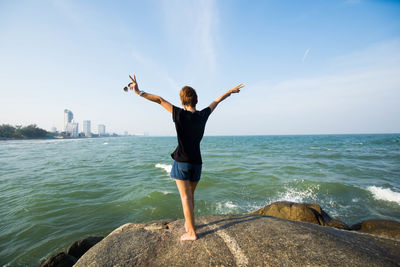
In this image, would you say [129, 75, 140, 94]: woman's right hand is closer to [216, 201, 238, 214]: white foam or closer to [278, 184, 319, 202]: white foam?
[216, 201, 238, 214]: white foam

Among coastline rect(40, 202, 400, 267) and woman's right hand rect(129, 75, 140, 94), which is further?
woman's right hand rect(129, 75, 140, 94)

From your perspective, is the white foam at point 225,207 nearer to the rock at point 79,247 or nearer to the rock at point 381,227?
the rock at point 381,227

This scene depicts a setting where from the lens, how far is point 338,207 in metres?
7.57

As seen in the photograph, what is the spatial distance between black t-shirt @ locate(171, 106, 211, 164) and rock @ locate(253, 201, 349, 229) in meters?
4.40

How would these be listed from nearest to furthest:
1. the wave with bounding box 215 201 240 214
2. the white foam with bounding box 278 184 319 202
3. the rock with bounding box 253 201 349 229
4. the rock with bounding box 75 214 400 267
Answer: the rock with bounding box 75 214 400 267
the rock with bounding box 253 201 349 229
the wave with bounding box 215 201 240 214
the white foam with bounding box 278 184 319 202

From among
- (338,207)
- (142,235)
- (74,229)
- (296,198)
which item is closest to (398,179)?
(338,207)

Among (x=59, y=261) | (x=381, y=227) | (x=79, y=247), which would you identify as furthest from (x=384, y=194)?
(x=59, y=261)

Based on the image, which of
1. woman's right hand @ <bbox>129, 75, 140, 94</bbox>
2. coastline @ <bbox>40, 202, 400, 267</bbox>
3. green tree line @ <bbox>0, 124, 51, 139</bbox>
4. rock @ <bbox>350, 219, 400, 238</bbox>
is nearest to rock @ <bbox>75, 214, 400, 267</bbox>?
coastline @ <bbox>40, 202, 400, 267</bbox>

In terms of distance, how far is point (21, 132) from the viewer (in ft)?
334

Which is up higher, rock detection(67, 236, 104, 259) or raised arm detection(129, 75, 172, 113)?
raised arm detection(129, 75, 172, 113)

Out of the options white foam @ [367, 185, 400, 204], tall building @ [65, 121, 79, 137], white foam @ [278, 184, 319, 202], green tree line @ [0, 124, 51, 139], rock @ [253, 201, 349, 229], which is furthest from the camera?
tall building @ [65, 121, 79, 137]

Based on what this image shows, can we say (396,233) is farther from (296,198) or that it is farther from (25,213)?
(25,213)

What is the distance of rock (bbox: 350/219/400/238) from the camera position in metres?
4.38

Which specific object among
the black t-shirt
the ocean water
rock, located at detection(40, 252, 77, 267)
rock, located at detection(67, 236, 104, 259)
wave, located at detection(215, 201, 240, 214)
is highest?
the black t-shirt
